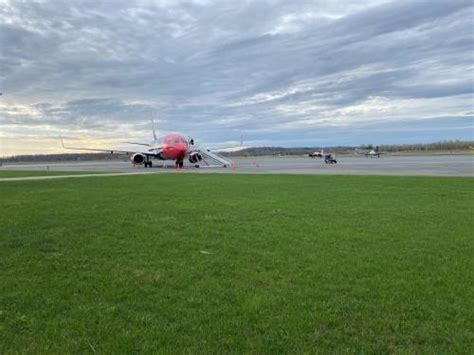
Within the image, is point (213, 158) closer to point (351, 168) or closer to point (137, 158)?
point (137, 158)

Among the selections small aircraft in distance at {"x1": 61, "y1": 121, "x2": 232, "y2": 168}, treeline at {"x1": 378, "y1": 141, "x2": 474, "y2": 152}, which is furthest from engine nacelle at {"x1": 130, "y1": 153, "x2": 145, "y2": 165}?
treeline at {"x1": 378, "y1": 141, "x2": 474, "y2": 152}

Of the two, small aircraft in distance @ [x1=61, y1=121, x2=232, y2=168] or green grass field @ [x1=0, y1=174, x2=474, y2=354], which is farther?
small aircraft in distance @ [x1=61, y1=121, x2=232, y2=168]

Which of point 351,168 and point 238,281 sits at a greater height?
point 238,281

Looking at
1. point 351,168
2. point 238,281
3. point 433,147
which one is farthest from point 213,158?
point 433,147

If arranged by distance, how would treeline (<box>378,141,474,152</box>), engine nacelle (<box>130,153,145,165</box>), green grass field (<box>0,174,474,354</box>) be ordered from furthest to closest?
1. treeline (<box>378,141,474,152</box>)
2. engine nacelle (<box>130,153,145,165</box>)
3. green grass field (<box>0,174,474,354</box>)

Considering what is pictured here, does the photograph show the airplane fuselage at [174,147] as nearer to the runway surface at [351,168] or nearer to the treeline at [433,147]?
the runway surface at [351,168]

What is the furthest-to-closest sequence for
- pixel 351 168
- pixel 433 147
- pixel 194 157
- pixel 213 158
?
pixel 433 147, pixel 194 157, pixel 213 158, pixel 351 168

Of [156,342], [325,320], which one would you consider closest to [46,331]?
[156,342]

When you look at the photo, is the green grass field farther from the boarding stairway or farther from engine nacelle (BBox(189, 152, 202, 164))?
engine nacelle (BBox(189, 152, 202, 164))

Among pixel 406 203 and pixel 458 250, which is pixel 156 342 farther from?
pixel 406 203

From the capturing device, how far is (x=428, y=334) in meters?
4.28

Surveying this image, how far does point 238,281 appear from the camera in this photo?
5883 millimetres

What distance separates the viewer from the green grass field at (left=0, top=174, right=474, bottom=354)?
167 inches

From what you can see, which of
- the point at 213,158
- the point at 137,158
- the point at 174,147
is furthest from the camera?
the point at 213,158
